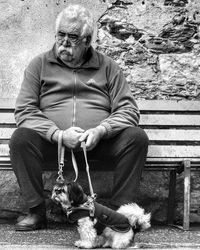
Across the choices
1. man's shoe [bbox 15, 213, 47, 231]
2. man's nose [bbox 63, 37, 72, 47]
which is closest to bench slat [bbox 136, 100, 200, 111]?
man's nose [bbox 63, 37, 72, 47]

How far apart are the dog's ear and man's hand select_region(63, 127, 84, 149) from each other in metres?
0.46

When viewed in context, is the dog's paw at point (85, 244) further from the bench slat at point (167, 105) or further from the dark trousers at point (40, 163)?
the bench slat at point (167, 105)

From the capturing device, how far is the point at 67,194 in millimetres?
3135

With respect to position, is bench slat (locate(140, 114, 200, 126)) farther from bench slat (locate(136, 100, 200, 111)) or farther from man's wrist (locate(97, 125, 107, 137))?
man's wrist (locate(97, 125, 107, 137))

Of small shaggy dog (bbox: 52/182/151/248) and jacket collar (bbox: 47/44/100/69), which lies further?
jacket collar (bbox: 47/44/100/69)

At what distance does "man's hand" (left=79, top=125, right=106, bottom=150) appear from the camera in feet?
11.7

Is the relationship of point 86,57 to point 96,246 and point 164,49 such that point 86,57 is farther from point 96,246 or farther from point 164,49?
point 96,246

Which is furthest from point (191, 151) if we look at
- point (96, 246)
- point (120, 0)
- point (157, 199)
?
point (120, 0)

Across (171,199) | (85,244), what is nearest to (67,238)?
(85,244)

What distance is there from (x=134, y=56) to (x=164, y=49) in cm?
28

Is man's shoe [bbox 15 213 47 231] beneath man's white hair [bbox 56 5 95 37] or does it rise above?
beneath

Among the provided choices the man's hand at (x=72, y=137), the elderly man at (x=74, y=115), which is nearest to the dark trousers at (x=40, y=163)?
the elderly man at (x=74, y=115)

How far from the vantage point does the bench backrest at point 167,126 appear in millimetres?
4211

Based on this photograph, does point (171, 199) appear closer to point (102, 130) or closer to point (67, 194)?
point (102, 130)
